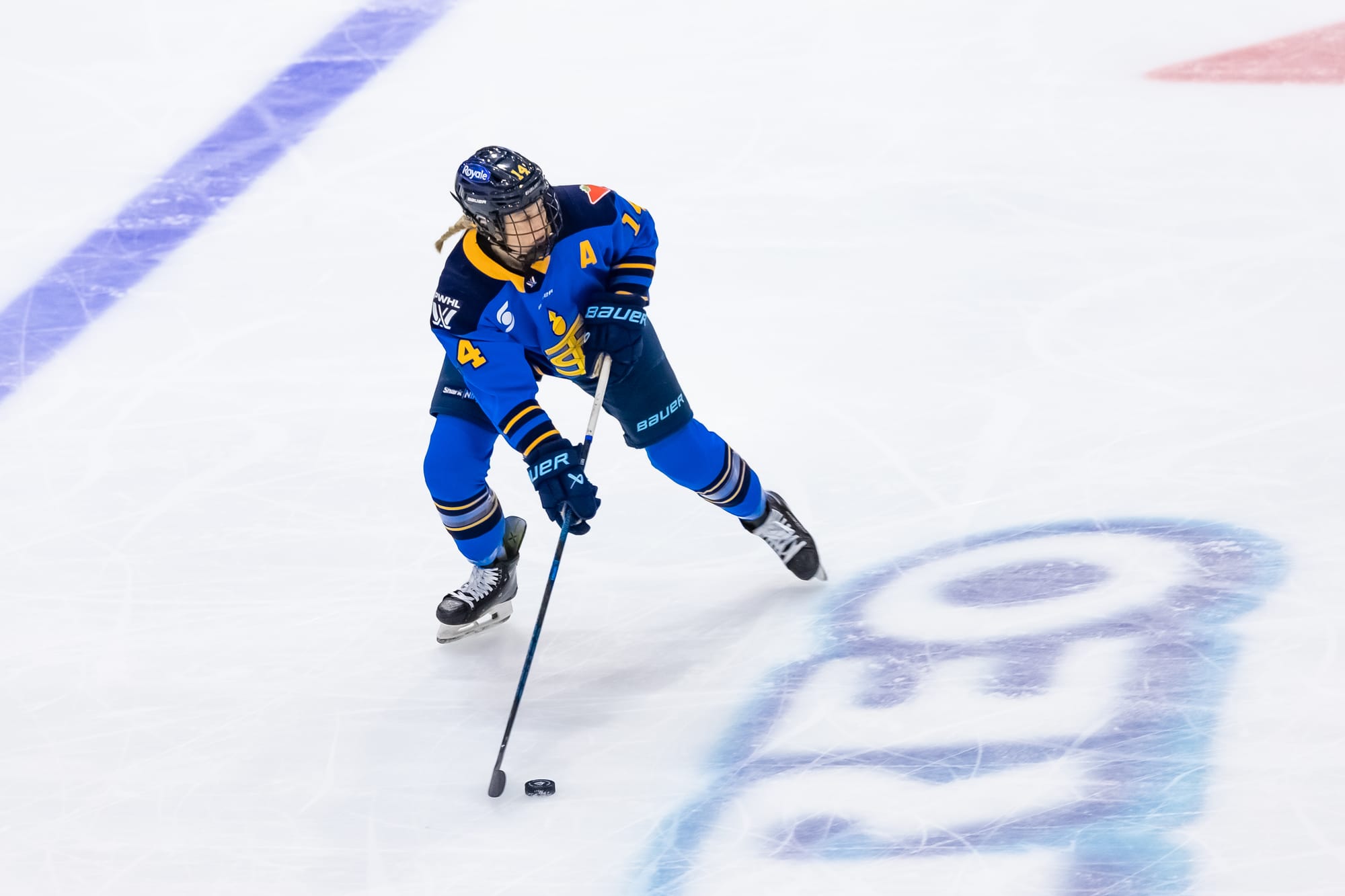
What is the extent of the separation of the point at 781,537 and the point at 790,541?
0.07 feet

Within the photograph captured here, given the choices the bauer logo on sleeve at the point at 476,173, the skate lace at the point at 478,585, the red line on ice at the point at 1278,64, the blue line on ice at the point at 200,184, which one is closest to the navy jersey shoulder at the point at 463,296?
the bauer logo on sleeve at the point at 476,173

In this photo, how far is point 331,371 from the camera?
14.3ft

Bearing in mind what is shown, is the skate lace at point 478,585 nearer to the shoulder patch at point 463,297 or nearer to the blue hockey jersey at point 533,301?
the blue hockey jersey at point 533,301

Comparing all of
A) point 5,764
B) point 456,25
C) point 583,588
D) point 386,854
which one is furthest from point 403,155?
point 386,854

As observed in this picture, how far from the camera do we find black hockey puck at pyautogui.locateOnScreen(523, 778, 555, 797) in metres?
2.83

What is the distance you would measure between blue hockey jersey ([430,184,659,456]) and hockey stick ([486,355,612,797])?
0.06m

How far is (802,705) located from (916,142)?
9.10ft

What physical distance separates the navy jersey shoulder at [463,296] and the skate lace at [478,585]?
0.68 metres

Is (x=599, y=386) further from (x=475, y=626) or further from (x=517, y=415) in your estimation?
(x=475, y=626)

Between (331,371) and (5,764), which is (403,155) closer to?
(331,371)

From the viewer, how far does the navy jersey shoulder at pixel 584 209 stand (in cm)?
304

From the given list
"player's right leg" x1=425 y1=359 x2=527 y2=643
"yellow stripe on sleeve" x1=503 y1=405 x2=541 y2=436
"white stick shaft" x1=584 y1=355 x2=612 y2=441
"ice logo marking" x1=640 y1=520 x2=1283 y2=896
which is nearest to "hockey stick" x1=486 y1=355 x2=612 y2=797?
"white stick shaft" x1=584 y1=355 x2=612 y2=441

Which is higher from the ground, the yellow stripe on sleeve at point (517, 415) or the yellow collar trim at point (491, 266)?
the yellow collar trim at point (491, 266)

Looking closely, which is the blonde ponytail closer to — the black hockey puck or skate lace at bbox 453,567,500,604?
skate lace at bbox 453,567,500,604
